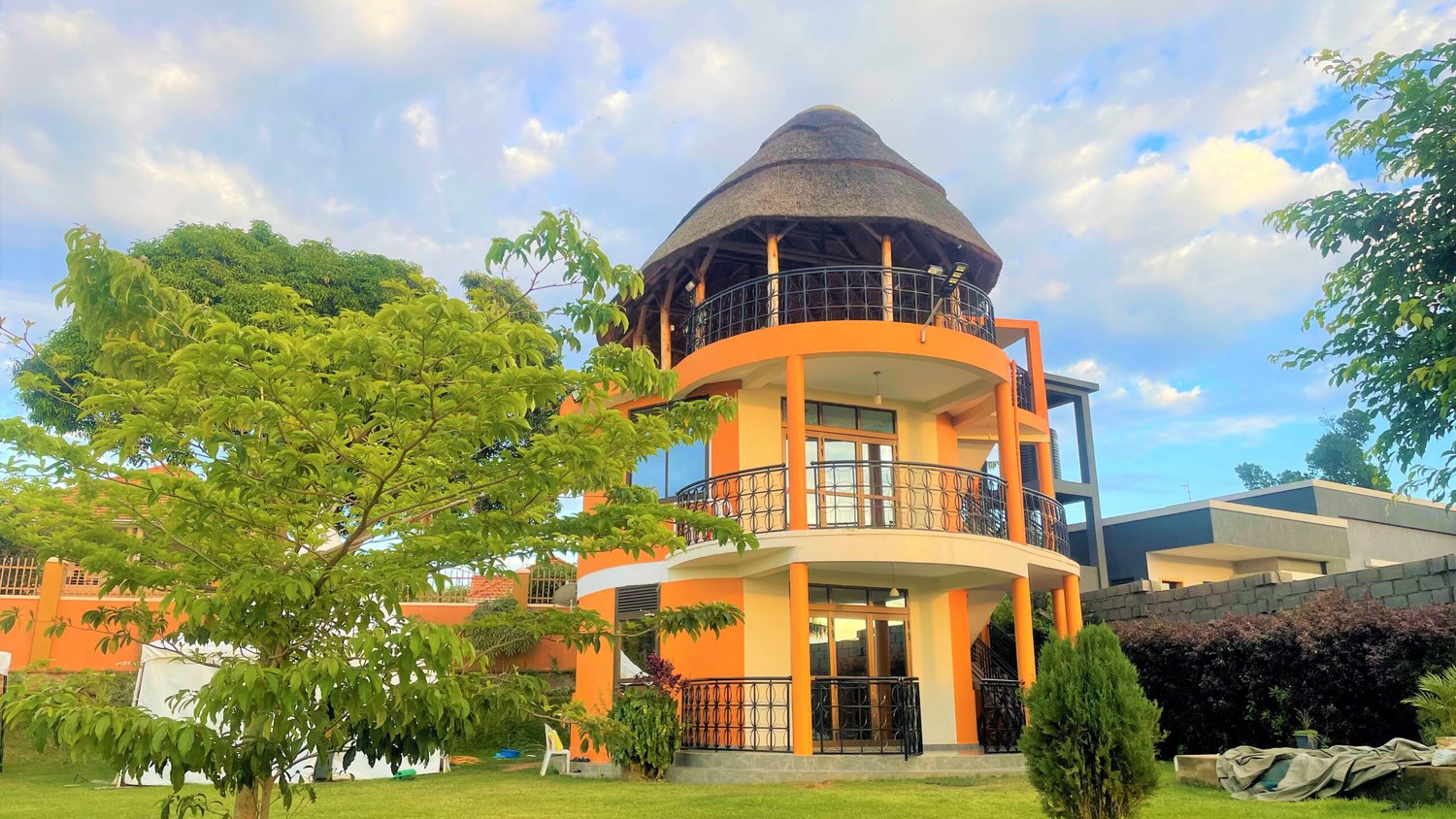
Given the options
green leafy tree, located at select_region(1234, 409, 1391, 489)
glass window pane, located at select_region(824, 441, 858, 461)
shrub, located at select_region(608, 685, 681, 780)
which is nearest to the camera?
shrub, located at select_region(608, 685, 681, 780)

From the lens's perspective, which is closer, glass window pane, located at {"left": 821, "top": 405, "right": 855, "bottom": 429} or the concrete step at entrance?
the concrete step at entrance

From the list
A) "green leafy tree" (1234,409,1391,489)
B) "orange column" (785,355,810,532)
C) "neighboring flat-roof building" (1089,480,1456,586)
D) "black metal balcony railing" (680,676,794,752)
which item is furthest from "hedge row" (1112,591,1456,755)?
"green leafy tree" (1234,409,1391,489)

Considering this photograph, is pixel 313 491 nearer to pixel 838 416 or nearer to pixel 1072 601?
pixel 838 416

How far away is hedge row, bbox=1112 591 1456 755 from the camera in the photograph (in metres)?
10.9

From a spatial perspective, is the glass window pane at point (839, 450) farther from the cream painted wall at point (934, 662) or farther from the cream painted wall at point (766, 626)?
the cream painted wall at point (934, 662)

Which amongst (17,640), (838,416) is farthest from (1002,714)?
(17,640)

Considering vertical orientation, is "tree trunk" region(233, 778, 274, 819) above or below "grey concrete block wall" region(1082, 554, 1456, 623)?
below

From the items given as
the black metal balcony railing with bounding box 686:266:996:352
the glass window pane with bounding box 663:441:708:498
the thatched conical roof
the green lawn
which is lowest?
the green lawn

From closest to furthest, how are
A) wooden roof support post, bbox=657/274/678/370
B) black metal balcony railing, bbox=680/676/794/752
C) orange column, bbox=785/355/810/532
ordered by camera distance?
orange column, bbox=785/355/810/532 < black metal balcony railing, bbox=680/676/794/752 < wooden roof support post, bbox=657/274/678/370

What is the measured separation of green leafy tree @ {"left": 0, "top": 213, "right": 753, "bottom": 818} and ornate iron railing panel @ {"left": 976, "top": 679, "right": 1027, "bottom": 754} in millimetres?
8833

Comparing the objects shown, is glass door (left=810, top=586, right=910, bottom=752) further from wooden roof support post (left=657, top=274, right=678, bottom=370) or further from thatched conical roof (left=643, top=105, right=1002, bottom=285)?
thatched conical roof (left=643, top=105, right=1002, bottom=285)

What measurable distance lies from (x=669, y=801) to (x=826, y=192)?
8.83 m

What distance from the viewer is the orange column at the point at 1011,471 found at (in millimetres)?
12945

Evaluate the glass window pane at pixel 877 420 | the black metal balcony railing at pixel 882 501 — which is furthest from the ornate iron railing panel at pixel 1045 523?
the glass window pane at pixel 877 420
